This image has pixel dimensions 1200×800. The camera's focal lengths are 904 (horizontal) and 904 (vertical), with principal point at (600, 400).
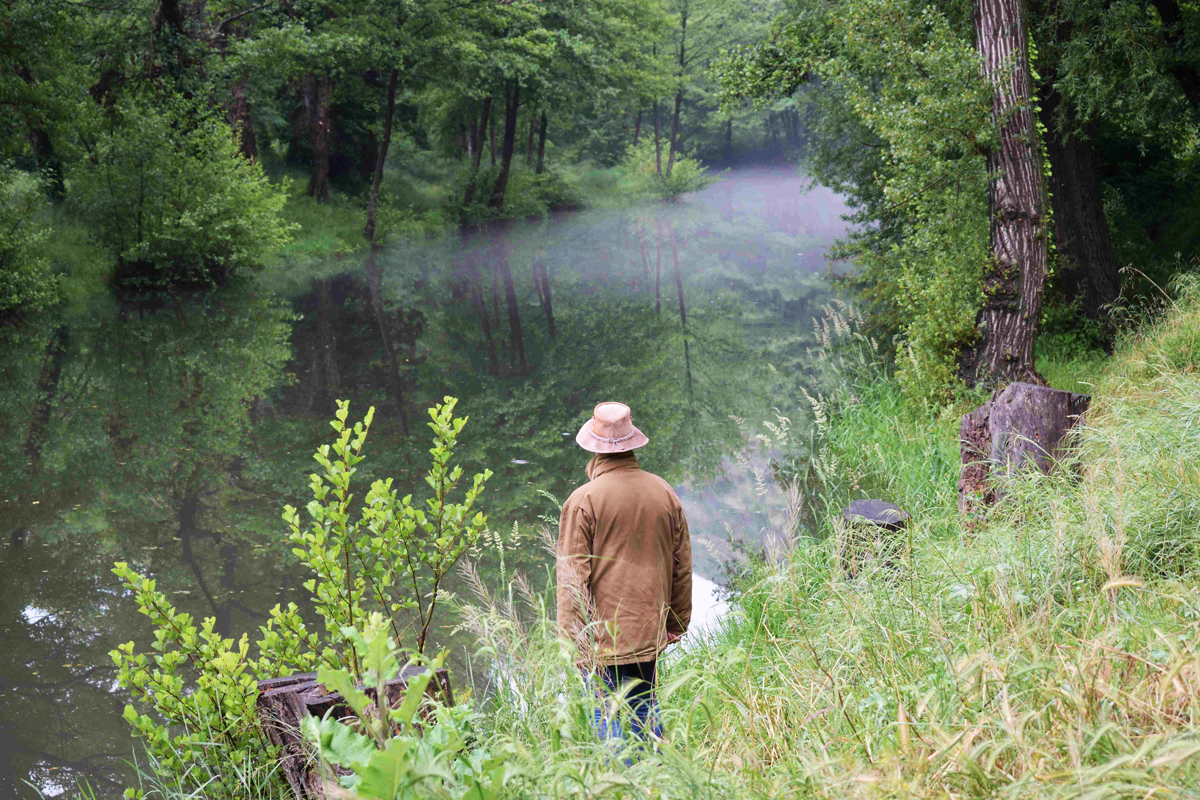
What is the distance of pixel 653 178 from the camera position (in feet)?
156

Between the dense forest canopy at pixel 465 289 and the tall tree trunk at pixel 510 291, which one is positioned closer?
the dense forest canopy at pixel 465 289

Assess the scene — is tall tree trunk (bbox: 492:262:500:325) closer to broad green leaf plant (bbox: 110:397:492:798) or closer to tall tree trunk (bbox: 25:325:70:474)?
tall tree trunk (bbox: 25:325:70:474)

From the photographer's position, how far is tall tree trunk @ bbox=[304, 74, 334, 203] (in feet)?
98.7

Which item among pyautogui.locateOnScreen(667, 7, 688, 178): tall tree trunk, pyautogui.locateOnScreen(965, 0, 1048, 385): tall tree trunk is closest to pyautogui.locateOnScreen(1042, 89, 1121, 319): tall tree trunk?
pyautogui.locateOnScreen(965, 0, 1048, 385): tall tree trunk

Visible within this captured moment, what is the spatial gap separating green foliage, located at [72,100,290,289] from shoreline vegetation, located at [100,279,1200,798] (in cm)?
1945

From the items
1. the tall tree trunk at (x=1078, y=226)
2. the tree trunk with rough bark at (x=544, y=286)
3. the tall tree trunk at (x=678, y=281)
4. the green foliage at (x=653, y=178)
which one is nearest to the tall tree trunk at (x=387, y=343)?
the tree trunk with rough bark at (x=544, y=286)

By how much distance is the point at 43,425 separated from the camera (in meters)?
10.8

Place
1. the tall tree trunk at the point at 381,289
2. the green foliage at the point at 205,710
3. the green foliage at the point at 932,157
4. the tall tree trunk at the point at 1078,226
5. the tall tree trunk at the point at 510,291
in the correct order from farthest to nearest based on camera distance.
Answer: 1. the tall tree trunk at the point at 510,291
2. the tall tree trunk at the point at 381,289
3. the tall tree trunk at the point at 1078,226
4. the green foliage at the point at 932,157
5. the green foliage at the point at 205,710

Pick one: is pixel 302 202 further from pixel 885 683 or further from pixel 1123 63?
pixel 885 683

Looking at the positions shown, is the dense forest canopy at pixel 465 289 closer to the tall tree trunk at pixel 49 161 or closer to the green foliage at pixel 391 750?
the tall tree trunk at pixel 49 161

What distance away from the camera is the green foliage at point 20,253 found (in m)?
17.0

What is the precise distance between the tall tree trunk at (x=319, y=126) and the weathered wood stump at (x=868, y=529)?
92.7 ft

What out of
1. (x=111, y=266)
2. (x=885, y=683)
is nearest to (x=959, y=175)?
(x=885, y=683)

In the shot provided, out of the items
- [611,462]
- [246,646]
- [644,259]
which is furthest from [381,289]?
[246,646]
